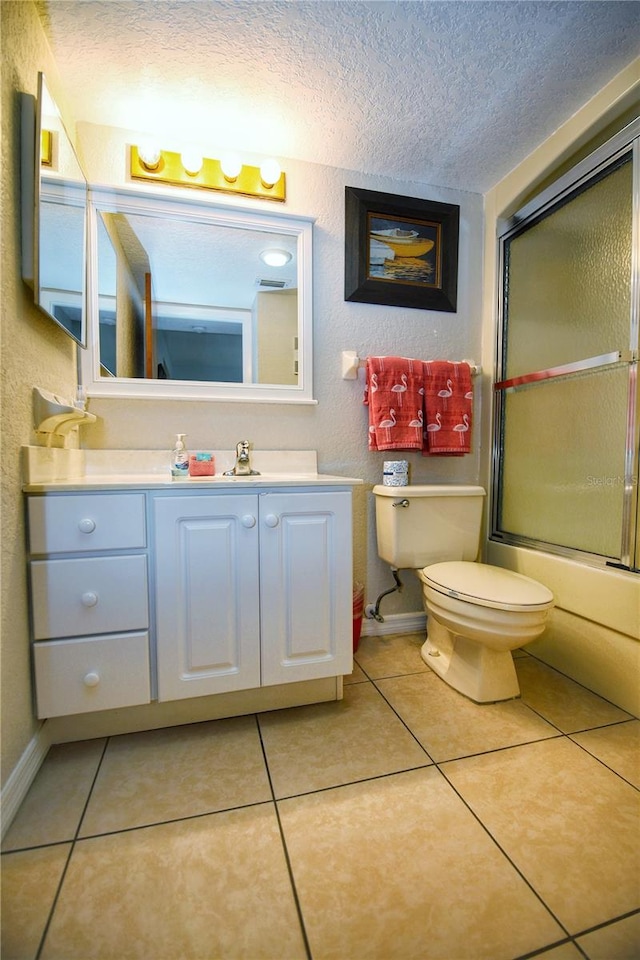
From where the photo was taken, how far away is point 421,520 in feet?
5.56

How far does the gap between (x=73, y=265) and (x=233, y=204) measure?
0.69 m

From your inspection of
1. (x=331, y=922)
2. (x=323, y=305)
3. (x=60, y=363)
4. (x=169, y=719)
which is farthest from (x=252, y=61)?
(x=331, y=922)

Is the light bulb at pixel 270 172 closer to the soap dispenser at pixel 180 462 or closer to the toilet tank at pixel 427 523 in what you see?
the soap dispenser at pixel 180 462

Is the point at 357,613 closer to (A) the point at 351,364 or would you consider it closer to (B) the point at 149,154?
(A) the point at 351,364

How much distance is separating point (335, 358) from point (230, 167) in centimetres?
86

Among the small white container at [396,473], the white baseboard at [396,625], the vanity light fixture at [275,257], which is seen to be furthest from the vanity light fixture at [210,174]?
the white baseboard at [396,625]

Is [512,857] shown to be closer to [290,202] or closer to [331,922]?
[331,922]

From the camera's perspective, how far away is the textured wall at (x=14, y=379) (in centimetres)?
95

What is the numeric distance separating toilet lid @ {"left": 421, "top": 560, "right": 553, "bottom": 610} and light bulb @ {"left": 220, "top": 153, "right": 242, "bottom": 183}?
1770mm

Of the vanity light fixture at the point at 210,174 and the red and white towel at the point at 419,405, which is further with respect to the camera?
the red and white towel at the point at 419,405

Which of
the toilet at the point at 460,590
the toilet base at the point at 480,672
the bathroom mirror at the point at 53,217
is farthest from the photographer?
the toilet base at the point at 480,672

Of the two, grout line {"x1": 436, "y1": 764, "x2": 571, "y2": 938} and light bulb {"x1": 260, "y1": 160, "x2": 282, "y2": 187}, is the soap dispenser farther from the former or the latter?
grout line {"x1": 436, "y1": 764, "x2": 571, "y2": 938}

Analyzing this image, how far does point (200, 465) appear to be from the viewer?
1.59 m

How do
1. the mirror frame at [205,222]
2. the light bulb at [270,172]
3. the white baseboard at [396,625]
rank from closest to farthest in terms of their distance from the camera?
1. the mirror frame at [205,222]
2. the light bulb at [270,172]
3. the white baseboard at [396,625]
